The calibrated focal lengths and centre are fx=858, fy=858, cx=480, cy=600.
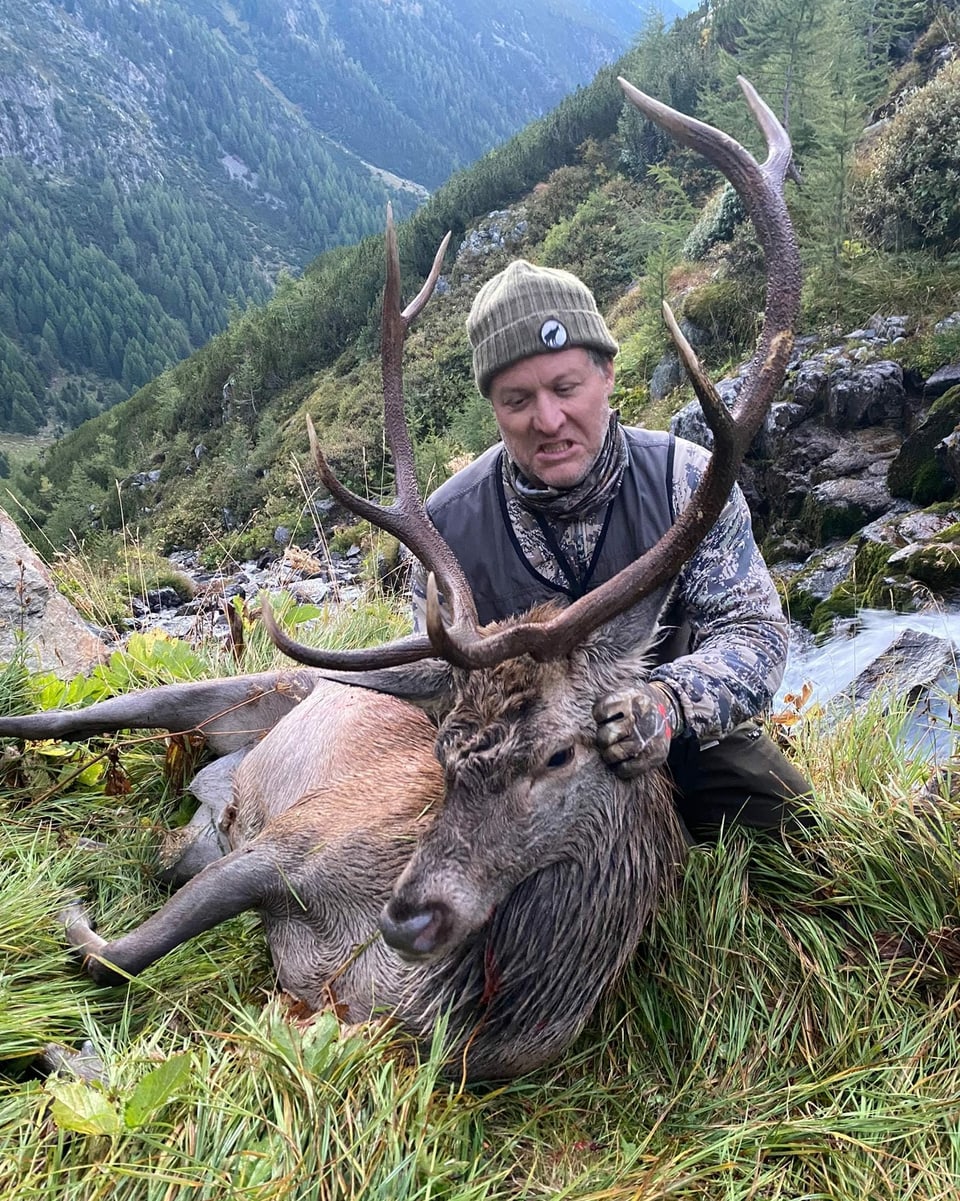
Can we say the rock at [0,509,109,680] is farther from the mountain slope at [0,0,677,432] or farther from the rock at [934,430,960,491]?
the mountain slope at [0,0,677,432]

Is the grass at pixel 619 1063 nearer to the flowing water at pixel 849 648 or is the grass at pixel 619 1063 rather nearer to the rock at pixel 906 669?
the rock at pixel 906 669

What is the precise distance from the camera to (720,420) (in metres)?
2.16

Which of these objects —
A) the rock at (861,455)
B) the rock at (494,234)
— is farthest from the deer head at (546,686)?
the rock at (494,234)

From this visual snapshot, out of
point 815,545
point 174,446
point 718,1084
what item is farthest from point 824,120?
point 174,446

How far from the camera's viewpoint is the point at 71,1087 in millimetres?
2002

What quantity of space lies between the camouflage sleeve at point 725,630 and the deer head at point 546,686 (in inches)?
7.4

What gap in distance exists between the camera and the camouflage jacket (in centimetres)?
256

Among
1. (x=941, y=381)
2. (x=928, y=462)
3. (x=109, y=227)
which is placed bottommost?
(x=928, y=462)

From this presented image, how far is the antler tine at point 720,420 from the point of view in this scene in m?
2.23

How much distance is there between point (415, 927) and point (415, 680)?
724 millimetres

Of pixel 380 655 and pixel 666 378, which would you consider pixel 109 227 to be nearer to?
pixel 666 378

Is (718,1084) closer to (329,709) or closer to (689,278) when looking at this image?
(329,709)

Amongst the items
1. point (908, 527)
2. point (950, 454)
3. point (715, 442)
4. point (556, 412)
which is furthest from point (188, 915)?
point (950, 454)

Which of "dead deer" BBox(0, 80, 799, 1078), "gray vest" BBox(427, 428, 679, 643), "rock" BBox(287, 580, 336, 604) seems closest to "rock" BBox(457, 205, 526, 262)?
"rock" BBox(287, 580, 336, 604)
